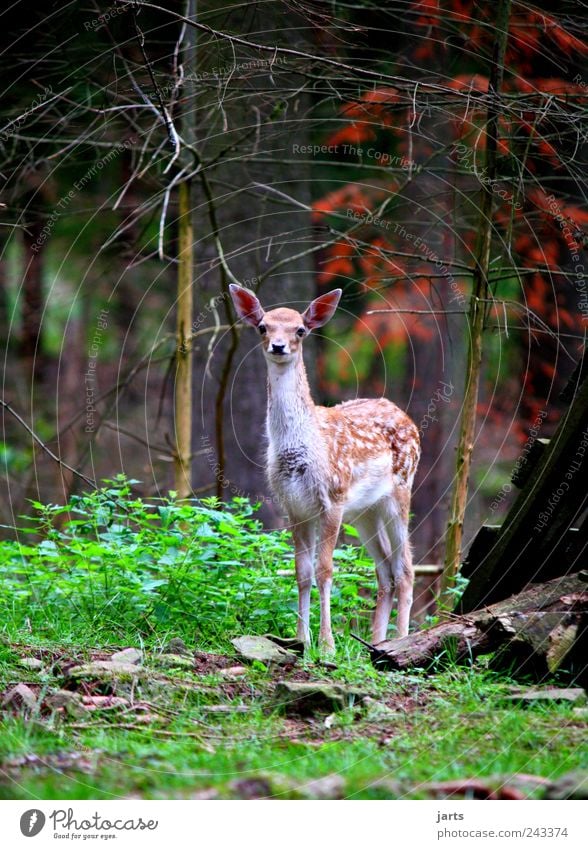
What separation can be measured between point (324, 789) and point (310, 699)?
95 centimetres

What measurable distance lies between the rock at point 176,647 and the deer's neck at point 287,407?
1.68 metres

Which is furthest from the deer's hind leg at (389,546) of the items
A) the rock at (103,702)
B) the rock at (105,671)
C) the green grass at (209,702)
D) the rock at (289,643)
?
the rock at (103,702)

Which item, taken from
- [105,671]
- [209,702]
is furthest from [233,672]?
[105,671]

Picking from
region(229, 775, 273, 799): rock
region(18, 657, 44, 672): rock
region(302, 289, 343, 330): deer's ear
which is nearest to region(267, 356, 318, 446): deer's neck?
region(302, 289, 343, 330): deer's ear

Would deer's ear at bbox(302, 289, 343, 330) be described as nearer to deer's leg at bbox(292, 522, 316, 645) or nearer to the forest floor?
deer's leg at bbox(292, 522, 316, 645)

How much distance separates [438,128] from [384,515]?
4716mm

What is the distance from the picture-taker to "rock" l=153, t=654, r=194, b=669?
5.92 metres

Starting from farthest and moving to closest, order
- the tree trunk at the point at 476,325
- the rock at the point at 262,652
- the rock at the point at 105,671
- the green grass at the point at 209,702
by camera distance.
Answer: the tree trunk at the point at 476,325 → the rock at the point at 262,652 → the rock at the point at 105,671 → the green grass at the point at 209,702

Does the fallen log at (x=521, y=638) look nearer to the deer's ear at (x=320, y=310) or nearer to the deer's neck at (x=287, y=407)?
the deer's neck at (x=287, y=407)

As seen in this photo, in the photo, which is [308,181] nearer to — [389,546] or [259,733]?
[389,546]

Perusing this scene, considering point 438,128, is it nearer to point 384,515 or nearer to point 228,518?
point 384,515

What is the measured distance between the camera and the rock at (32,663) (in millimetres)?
5744

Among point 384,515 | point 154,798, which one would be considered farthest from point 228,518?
point 154,798

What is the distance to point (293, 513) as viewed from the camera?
24.2 feet
